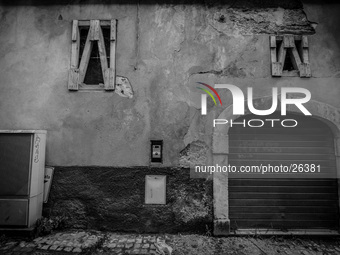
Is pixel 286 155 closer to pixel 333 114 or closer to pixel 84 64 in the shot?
pixel 333 114

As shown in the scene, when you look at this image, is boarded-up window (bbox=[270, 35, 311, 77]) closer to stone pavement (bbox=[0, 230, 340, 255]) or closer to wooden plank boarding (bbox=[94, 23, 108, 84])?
stone pavement (bbox=[0, 230, 340, 255])

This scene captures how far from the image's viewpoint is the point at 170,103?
4145 millimetres

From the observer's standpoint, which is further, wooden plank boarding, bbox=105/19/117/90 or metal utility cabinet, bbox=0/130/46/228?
wooden plank boarding, bbox=105/19/117/90

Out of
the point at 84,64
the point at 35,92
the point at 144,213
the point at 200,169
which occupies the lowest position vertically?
the point at 144,213

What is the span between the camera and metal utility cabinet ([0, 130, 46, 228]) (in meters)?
3.49

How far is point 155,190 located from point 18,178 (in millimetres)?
2389

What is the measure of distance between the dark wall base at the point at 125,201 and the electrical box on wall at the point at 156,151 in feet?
0.64

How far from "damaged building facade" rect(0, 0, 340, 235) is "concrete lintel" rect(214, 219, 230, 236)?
0.06m

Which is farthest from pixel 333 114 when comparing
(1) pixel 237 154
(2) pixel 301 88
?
(1) pixel 237 154

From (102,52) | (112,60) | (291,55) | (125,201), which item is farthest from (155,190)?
(291,55)

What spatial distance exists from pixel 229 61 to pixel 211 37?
0.63 m

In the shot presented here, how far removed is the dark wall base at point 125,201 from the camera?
395 centimetres

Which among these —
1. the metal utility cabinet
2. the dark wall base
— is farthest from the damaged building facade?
the metal utility cabinet

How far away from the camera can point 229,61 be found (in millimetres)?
4227
